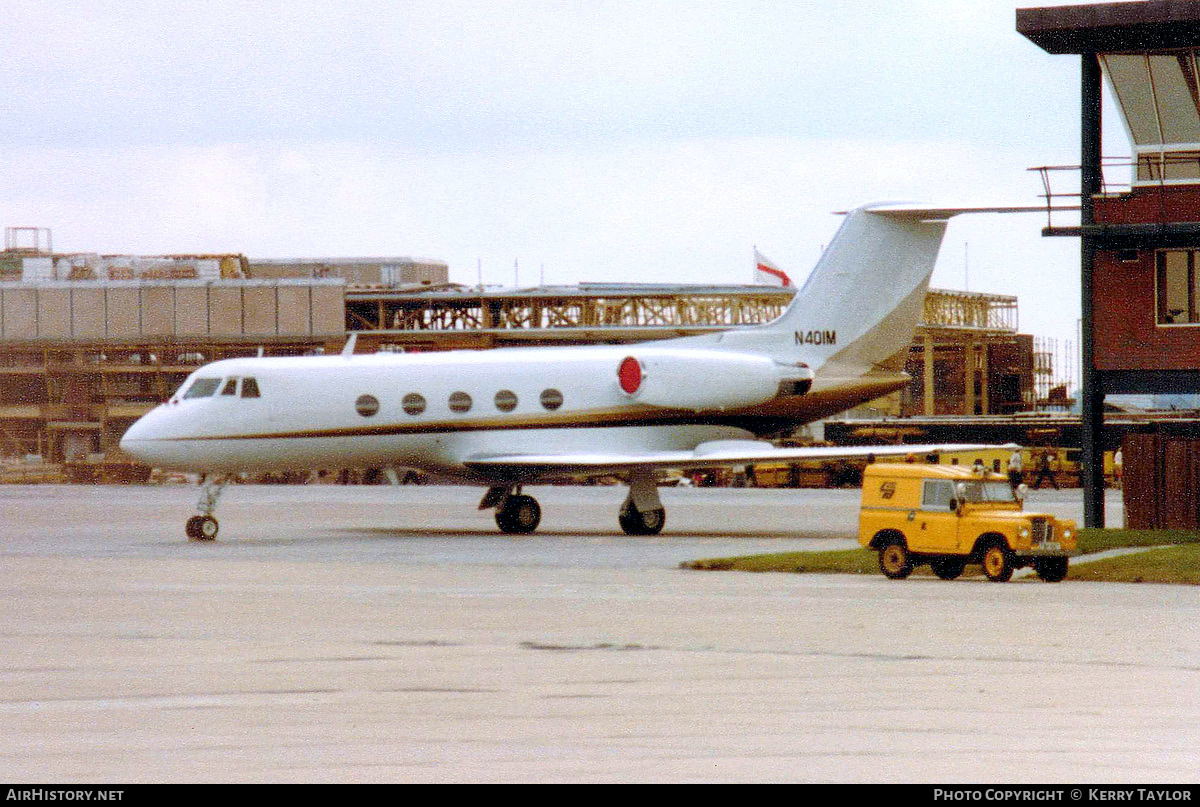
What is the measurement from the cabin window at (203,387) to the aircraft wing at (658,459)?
528 centimetres

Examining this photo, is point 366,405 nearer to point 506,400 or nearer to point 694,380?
point 506,400

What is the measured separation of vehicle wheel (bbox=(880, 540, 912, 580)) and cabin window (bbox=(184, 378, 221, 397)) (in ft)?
51.6

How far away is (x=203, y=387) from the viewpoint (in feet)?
116

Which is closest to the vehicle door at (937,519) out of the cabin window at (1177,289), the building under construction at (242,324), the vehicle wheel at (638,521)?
the vehicle wheel at (638,521)

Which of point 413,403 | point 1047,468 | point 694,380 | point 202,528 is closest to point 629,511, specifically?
point 694,380

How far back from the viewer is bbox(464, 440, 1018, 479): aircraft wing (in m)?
34.1

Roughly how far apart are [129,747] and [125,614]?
8.67 m

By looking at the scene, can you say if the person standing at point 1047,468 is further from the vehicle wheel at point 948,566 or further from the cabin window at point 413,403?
A: the vehicle wheel at point 948,566

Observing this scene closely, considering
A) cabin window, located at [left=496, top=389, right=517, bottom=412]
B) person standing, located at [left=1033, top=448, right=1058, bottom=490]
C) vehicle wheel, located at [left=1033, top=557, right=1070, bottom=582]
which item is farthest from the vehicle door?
person standing, located at [left=1033, top=448, right=1058, bottom=490]

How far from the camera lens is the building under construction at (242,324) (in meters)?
89.8

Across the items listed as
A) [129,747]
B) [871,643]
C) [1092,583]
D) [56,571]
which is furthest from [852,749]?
[56,571]

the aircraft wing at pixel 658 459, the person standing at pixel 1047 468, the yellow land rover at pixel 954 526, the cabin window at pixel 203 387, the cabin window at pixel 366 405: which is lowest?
the person standing at pixel 1047 468

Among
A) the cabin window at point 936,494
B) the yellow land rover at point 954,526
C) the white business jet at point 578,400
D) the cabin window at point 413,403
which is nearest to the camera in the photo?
the yellow land rover at point 954,526

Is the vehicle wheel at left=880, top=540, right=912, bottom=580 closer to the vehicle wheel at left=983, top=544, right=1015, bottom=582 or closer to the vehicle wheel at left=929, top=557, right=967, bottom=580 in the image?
the vehicle wheel at left=929, top=557, right=967, bottom=580
